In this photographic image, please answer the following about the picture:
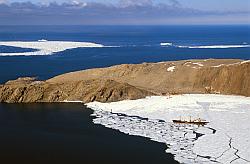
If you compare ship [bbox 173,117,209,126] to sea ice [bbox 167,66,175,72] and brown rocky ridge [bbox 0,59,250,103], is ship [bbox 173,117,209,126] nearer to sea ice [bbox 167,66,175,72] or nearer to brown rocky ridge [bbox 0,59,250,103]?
brown rocky ridge [bbox 0,59,250,103]

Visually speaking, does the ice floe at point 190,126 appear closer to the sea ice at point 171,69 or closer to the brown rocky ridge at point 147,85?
the brown rocky ridge at point 147,85

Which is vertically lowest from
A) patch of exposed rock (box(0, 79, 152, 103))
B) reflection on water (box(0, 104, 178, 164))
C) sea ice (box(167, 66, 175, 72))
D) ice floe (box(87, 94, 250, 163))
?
reflection on water (box(0, 104, 178, 164))

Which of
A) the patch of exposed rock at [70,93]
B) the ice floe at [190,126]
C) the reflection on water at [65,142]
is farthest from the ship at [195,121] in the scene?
the patch of exposed rock at [70,93]

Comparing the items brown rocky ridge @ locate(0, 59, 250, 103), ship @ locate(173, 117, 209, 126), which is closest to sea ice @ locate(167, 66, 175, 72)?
brown rocky ridge @ locate(0, 59, 250, 103)

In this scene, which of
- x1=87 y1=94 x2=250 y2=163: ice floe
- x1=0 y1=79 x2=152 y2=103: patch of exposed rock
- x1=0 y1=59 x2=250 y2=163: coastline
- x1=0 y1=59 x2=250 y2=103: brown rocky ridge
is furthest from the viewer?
x1=0 y1=59 x2=250 y2=103: brown rocky ridge

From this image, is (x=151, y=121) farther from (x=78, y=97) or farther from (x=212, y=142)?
(x=78, y=97)

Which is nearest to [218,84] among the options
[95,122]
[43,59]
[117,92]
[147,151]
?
[117,92]

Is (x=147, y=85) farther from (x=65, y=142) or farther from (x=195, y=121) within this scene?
(x=65, y=142)

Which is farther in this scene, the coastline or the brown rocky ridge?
the brown rocky ridge
